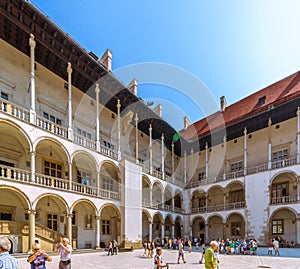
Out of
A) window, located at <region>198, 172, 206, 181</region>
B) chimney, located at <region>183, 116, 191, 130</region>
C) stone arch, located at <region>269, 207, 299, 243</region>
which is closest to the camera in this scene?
stone arch, located at <region>269, 207, 299, 243</region>

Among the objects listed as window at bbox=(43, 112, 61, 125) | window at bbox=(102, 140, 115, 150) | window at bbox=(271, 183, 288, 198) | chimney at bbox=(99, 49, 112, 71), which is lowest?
window at bbox=(271, 183, 288, 198)

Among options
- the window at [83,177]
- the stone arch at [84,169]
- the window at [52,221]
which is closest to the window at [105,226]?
the stone arch at [84,169]

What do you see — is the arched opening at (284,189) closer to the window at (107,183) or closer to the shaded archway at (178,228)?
the shaded archway at (178,228)

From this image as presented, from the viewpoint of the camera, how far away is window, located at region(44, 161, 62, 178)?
718 inches

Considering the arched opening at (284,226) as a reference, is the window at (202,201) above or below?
above

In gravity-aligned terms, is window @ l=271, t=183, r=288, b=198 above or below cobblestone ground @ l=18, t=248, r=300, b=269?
above

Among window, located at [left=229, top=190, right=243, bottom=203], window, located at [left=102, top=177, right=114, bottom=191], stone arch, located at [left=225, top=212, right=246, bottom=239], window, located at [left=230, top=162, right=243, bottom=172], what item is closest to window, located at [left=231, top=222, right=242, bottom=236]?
stone arch, located at [left=225, top=212, right=246, bottom=239]

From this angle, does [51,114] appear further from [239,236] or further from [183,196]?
[239,236]

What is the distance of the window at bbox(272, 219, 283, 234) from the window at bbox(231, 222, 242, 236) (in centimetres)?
369

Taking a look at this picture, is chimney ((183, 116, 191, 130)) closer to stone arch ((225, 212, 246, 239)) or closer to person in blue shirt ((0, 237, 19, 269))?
stone arch ((225, 212, 246, 239))

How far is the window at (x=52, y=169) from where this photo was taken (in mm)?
18234

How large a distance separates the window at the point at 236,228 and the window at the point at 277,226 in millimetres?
3694

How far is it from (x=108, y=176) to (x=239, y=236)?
606 inches

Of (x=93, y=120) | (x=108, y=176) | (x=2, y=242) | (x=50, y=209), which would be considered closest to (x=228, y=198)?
(x=108, y=176)
